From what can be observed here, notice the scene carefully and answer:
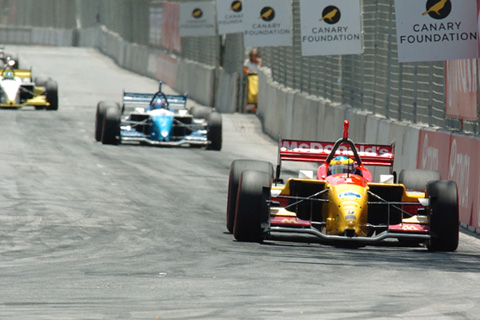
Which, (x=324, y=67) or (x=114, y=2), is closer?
(x=324, y=67)

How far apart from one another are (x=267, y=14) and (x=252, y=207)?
1270cm

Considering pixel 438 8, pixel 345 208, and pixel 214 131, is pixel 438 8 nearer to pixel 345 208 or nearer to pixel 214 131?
pixel 345 208

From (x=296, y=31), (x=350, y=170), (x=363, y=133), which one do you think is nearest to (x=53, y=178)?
(x=363, y=133)

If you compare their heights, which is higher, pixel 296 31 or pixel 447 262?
pixel 296 31

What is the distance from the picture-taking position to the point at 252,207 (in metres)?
11.3

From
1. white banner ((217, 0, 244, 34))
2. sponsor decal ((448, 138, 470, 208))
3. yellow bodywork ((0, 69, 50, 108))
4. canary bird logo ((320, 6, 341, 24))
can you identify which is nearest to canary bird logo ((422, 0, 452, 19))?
sponsor decal ((448, 138, 470, 208))

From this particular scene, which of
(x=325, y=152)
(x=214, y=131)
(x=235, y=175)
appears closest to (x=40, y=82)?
(x=214, y=131)

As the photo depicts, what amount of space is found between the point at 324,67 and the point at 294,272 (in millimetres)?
14342

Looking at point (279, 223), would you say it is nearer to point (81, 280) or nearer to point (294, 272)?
point (294, 272)

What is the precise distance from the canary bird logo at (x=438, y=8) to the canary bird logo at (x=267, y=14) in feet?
32.1

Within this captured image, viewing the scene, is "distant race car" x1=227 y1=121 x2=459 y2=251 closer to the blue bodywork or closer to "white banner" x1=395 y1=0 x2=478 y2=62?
"white banner" x1=395 y1=0 x2=478 y2=62

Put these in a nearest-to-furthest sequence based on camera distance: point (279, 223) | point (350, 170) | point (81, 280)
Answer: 1. point (81, 280)
2. point (279, 223)
3. point (350, 170)

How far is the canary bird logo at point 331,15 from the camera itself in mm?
18625

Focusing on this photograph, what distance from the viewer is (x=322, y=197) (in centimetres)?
1188
